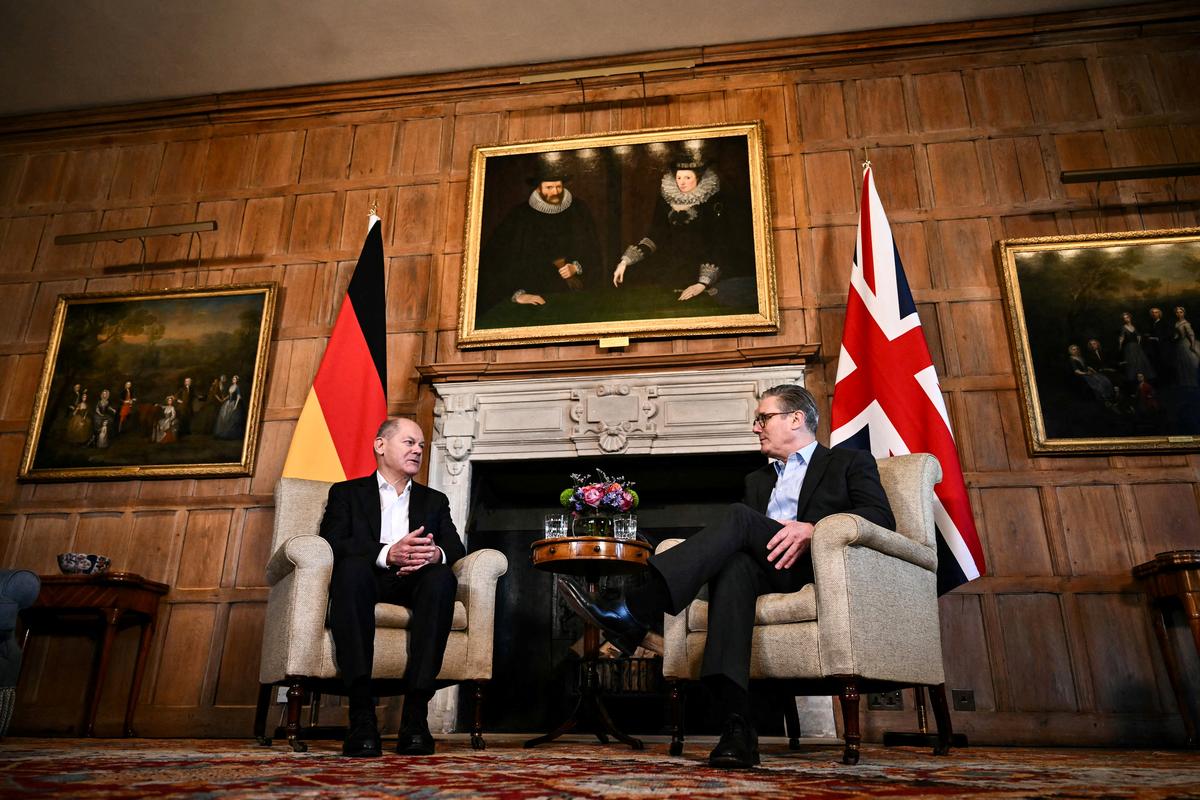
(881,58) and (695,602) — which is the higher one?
(881,58)

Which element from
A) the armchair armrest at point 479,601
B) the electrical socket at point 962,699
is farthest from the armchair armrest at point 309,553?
the electrical socket at point 962,699

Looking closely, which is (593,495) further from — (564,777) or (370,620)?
(564,777)

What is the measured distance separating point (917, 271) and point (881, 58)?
1.50 m

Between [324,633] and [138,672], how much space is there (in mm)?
2231

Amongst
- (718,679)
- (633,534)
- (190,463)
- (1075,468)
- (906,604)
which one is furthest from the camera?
(190,463)

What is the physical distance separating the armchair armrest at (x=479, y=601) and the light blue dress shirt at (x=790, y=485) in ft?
3.49

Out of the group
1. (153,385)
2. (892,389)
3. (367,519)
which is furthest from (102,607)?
(892,389)

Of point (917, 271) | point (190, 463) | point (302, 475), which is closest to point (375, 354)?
point (302, 475)

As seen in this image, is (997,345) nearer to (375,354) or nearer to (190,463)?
Answer: (375,354)

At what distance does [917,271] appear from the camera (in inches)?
182

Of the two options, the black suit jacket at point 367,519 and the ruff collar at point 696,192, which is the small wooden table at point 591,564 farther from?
the ruff collar at point 696,192

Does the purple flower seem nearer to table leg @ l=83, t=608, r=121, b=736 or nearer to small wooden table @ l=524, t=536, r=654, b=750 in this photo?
small wooden table @ l=524, t=536, r=654, b=750

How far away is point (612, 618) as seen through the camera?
308 centimetres

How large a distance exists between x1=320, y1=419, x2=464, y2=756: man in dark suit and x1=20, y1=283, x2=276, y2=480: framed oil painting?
200 centimetres
